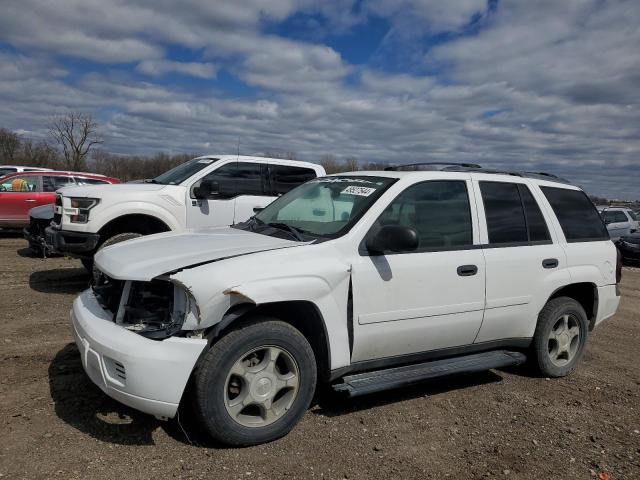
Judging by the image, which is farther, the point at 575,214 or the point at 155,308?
the point at 575,214

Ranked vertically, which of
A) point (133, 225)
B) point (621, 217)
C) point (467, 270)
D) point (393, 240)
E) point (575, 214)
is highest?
point (575, 214)

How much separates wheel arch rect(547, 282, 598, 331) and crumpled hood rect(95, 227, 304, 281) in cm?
301

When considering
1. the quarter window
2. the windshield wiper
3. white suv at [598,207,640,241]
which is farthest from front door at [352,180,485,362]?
the quarter window

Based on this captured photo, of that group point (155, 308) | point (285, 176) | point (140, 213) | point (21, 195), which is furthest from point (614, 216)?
point (155, 308)

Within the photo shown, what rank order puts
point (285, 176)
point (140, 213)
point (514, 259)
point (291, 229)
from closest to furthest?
point (291, 229) < point (514, 259) < point (140, 213) < point (285, 176)

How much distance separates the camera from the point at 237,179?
8.30 m

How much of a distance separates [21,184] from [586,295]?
13.2 meters

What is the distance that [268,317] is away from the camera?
3.49 metres

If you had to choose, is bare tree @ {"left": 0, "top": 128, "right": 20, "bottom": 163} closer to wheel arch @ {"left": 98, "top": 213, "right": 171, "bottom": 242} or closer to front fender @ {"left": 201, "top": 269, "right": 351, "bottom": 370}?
wheel arch @ {"left": 98, "top": 213, "right": 171, "bottom": 242}

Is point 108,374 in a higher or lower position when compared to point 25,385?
higher

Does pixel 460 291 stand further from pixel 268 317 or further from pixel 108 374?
pixel 108 374

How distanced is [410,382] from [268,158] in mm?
5559

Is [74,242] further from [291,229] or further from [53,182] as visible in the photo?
[53,182]

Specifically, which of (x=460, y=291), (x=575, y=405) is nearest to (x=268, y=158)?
(x=460, y=291)
